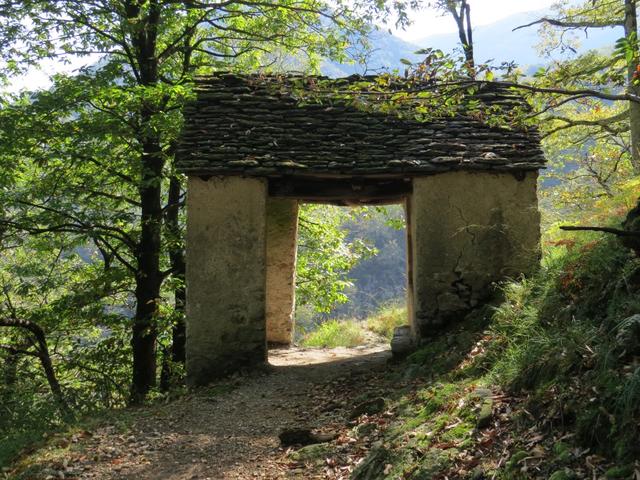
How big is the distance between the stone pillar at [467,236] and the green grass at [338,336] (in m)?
4.66

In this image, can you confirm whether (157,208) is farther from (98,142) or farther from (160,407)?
(160,407)

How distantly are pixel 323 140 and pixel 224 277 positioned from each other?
2.51 meters

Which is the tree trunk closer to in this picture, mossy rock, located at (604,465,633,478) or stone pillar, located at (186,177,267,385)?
stone pillar, located at (186,177,267,385)

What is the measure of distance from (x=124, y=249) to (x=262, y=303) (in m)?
5.52

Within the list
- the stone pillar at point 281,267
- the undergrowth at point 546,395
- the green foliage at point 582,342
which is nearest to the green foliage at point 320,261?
the stone pillar at point 281,267

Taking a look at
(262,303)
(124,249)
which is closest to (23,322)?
(262,303)

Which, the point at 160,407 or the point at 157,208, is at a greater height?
the point at 157,208

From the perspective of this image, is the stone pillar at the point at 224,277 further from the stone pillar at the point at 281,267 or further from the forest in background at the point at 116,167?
the stone pillar at the point at 281,267

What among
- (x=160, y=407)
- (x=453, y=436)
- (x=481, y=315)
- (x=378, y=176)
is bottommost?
(x=160, y=407)

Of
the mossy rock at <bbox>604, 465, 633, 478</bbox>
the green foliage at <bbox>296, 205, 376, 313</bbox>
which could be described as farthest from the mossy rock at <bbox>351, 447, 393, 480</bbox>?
the green foliage at <bbox>296, 205, 376, 313</bbox>

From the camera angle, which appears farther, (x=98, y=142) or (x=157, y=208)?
(x=157, y=208)

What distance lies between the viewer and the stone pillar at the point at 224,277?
8.17 meters

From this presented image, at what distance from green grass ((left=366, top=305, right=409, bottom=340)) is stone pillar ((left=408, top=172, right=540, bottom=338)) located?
5608 mm

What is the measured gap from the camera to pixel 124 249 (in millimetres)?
12516
